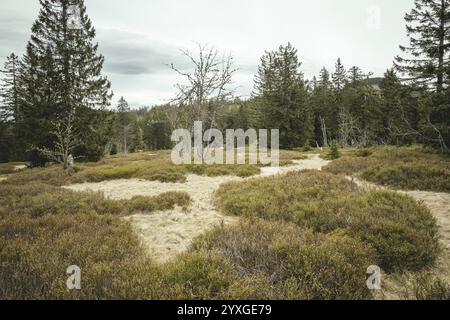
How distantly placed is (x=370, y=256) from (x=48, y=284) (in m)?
4.83

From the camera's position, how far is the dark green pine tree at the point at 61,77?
74.5ft

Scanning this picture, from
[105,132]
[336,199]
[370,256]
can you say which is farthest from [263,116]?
[370,256]

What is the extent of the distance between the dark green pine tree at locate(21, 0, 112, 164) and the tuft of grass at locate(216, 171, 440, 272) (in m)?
19.8

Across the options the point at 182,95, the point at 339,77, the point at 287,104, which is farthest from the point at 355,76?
the point at 182,95

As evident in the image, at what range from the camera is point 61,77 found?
23.4 m

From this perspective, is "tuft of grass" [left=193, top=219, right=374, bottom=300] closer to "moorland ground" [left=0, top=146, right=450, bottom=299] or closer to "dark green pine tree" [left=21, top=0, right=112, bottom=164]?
"moorland ground" [left=0, top=146, right=450, bottom=299]

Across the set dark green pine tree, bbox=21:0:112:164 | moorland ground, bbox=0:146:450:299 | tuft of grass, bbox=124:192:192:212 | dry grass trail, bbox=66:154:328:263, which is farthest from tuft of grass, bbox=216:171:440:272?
dark green pine tree, bbox=21:0:112:164

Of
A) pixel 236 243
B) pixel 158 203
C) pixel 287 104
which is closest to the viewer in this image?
pixel 236 243

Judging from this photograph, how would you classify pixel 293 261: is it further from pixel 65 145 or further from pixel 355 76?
pixel 355 76

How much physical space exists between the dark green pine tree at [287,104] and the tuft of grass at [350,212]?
26292 mm

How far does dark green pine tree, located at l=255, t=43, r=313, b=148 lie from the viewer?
35.2 m

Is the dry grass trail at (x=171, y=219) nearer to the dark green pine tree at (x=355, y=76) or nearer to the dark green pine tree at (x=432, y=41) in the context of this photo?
the dark green pine tree at (x=432, y=41)

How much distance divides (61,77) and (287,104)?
26.3 meters
